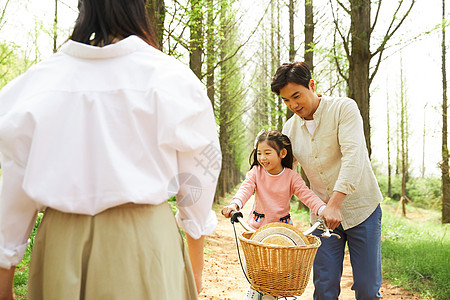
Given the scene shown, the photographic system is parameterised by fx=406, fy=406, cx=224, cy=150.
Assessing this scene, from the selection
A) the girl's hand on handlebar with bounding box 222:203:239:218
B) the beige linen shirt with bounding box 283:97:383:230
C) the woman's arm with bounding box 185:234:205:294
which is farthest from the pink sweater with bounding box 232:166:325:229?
the woman's arm with bounding box 185:234:205:294

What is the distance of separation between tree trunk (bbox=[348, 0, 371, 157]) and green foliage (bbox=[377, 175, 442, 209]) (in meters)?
12.1

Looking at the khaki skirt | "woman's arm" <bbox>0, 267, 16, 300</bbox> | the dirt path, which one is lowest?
the dirt path

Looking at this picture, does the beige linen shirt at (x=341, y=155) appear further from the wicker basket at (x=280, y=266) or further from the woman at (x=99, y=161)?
the woman at (x=99, y=161)

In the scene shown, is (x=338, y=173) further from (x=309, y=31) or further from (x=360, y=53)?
(x=309, y=31)

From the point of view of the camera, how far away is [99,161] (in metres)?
1.19

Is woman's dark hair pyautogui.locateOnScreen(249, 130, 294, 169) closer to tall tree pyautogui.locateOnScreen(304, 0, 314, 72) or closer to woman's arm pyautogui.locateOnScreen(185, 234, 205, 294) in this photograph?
woman's arm pyautogui.locateOnScreen(185, 234, 205, 294)

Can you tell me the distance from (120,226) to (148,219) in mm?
88

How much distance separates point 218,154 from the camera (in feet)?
4.50

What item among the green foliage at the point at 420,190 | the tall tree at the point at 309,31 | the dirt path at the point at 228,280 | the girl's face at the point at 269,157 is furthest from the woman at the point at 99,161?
the green foliage at the point at 420,190

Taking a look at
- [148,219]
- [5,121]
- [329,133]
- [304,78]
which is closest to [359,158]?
[329,133]

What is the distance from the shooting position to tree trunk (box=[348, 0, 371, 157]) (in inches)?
226

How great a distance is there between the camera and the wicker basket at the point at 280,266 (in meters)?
2.14

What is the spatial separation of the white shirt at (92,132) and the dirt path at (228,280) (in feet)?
11.3

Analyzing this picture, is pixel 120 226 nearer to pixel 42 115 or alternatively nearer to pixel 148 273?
pixel 148 273
